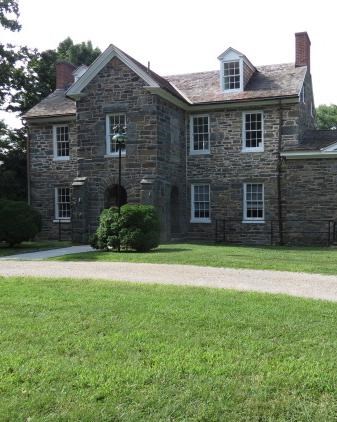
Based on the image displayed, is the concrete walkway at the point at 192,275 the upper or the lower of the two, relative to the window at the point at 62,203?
lower

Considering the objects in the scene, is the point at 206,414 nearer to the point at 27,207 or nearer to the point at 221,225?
the point at 27,207

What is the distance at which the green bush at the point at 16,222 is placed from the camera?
20.0m

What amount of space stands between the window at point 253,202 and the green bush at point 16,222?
9.39 m

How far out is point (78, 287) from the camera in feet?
31.3

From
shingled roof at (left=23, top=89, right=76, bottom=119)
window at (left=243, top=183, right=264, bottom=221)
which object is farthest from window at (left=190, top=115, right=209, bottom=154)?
shingled roof at (left=23, top=89, right=76, bottom=119)

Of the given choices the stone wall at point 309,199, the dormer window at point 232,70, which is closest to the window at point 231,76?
the dormer window at point 232,70

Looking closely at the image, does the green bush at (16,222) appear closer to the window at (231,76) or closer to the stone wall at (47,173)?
the stone wall at (47,173)

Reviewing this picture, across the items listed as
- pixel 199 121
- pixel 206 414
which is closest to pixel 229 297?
pixel 206 414

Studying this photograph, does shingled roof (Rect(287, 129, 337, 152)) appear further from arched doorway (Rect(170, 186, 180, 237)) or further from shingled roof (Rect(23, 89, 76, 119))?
shingled roof (Rect(23, 89, 76, 119))

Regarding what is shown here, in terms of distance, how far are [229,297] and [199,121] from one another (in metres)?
17.5

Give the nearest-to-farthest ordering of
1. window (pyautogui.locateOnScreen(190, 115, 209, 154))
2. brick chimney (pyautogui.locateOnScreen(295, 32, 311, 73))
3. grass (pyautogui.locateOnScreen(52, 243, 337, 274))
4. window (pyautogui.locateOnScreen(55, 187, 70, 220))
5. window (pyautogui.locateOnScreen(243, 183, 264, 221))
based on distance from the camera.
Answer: grass (pyautogui.locateOnScreen(52, 243, 337, 274)) → window (pyautogui.locateOnScreen(243, 183, 264, 221)) → window (pyautogui.locateOnScreen(190, 115, 209, 154)) → brick chimney (pyautogui.locateOnScreen(295, 32, 311, 73)) → window (pyautogui.locateOnScreen(55, 187, 70, 220))

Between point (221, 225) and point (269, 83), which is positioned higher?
point (269, 83)

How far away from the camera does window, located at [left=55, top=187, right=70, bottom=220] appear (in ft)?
87.4

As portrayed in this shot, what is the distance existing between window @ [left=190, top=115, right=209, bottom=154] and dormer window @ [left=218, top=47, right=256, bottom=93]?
175cm
